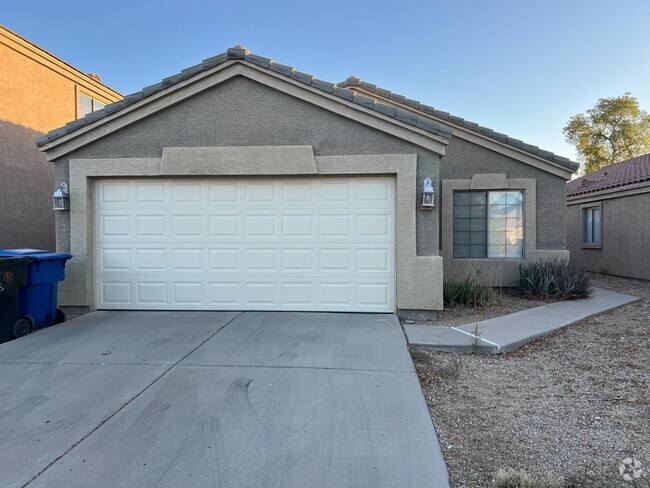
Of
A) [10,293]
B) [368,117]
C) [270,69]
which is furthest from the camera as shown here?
[270,69]

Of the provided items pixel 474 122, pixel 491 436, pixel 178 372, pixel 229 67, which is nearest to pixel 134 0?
pixel 229 67

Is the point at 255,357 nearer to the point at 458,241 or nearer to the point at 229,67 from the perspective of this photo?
the point at 229,67

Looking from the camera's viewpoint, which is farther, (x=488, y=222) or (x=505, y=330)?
(x=488, y=222)

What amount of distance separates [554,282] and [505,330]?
3.38 meters

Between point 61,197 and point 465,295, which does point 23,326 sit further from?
point 465,295

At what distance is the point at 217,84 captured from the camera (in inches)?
278

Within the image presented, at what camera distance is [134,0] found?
32.4ft

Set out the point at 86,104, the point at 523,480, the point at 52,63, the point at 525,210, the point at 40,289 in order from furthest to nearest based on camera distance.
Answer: the point at 86,104 → the point at 52,63 → the point at 525,210 → the point at 40,289 → the point at 523,480

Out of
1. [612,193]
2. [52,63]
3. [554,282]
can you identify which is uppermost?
[52,63]

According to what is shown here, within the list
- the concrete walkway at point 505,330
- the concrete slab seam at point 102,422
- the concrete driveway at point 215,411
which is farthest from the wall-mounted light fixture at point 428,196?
the concrete slab seam at point 102,422

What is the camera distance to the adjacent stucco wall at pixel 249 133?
6879 mm

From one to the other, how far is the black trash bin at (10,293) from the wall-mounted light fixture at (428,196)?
6.34m

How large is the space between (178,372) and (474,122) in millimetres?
8574

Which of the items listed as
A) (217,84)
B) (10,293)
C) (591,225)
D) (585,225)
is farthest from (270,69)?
(585,225)
